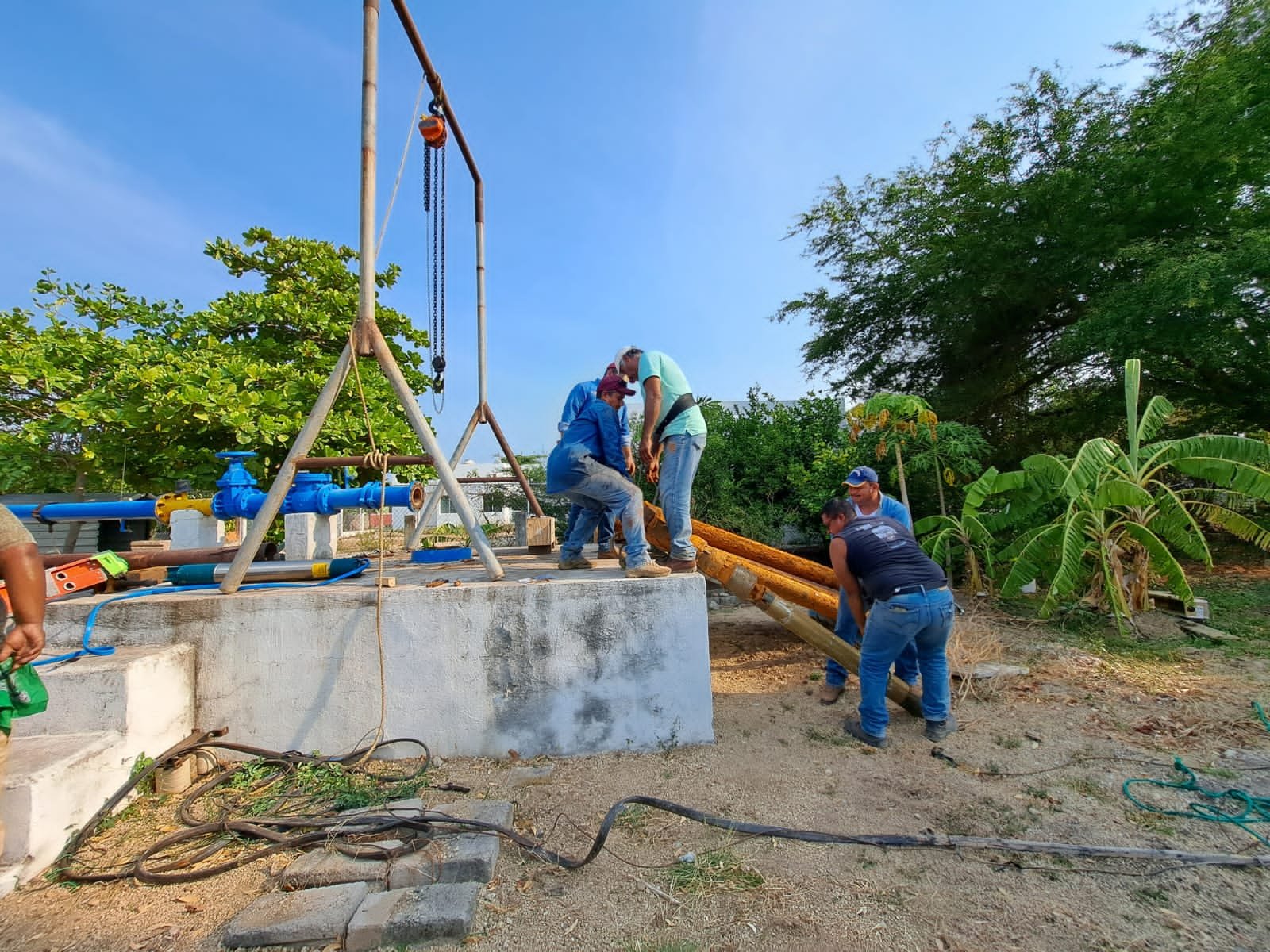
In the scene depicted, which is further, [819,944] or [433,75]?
[433,75]

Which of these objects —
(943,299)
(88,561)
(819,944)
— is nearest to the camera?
(819,944)

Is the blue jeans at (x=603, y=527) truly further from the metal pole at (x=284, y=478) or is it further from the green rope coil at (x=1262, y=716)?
the green rope coil at (x=1262, y=716)

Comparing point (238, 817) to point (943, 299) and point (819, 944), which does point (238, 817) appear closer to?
point (819, 944)

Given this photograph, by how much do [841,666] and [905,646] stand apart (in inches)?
32.2

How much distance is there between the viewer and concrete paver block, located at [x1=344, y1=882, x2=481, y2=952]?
6.89ft

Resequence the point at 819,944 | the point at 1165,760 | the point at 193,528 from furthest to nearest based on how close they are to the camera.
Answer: the point at 193,528 → the point at 1165,760 → the point at 819,944

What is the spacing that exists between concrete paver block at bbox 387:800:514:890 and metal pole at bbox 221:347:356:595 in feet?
6.62

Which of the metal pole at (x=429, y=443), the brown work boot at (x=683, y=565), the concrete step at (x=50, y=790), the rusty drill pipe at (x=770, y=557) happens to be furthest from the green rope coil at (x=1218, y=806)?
the concrete step at (x=50, y=790)

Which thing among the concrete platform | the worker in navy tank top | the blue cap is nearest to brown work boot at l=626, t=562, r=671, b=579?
the concrete platform

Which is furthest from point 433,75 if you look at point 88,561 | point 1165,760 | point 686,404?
point 1165,760

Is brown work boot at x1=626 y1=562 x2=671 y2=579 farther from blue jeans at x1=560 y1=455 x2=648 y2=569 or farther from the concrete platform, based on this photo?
the concrete platform

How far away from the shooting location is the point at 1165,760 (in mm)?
3480

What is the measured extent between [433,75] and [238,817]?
4.80m

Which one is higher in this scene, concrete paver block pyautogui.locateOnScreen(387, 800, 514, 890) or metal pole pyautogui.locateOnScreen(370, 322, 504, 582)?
metal pole pyautogui.locateOnScreen(370, 322, 504, 582)
